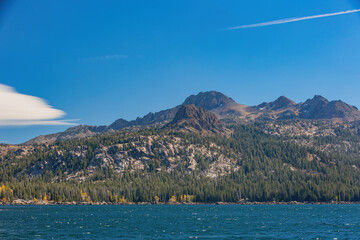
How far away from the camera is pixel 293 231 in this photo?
102 metres

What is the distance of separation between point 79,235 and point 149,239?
A: 18.9 m

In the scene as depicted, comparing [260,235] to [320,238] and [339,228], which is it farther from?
[339,228]

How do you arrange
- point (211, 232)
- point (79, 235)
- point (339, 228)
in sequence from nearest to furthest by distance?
point (79, 235) < point (211, 232) < point (339, 228)

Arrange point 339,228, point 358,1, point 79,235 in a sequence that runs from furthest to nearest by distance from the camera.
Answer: point 339,228 < point 79,235 < point 358,1

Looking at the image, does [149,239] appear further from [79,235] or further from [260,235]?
[260,235]

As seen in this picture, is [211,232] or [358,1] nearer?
[358,1]

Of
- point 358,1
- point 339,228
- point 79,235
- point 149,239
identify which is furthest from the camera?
point 339,228

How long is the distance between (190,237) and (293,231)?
31.1m

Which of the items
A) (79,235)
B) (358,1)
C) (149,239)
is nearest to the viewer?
(358,1)

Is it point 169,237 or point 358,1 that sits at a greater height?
point 358,1

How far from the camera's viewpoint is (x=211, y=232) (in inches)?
3947

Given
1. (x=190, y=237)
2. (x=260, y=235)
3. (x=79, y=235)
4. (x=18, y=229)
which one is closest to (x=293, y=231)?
(x=260, y=235)

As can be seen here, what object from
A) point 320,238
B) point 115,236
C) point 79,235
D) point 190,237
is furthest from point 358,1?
point 79,235

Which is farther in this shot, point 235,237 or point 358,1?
point 235,237
